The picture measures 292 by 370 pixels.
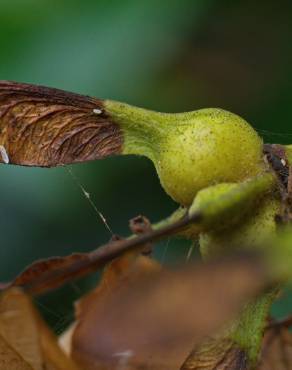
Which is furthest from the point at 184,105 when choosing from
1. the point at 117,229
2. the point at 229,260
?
the point at 229,260

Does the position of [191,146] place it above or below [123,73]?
above

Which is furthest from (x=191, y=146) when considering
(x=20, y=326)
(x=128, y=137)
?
(x=20, y=326)

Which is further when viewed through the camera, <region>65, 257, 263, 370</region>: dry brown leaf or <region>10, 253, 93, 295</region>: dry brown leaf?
<region>10, 253, 93, 295</region>: dry brown leaf

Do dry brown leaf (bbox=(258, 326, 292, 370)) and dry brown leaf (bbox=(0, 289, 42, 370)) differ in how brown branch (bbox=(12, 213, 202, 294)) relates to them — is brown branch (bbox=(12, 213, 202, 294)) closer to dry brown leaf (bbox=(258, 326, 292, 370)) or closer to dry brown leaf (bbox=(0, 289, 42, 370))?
dry brown leaf (bbox=(0, 289, 42, 370))

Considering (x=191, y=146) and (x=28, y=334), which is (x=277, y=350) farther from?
(x=28, y=334)

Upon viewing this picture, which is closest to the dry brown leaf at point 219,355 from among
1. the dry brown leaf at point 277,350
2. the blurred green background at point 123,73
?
the dry brown leaf at point 277,350

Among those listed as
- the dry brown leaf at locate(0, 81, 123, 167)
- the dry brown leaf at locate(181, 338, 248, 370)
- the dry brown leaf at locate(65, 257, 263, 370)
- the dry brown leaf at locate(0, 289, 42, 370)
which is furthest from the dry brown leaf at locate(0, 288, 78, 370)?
the dry brown leaf at locate(0, 81, 123, 167)
